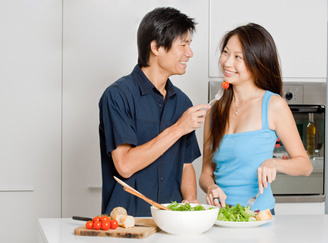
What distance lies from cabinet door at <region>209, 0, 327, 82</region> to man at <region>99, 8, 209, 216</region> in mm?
859

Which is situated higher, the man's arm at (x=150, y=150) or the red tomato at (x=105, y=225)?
the man's arm at (x=150, y=150)

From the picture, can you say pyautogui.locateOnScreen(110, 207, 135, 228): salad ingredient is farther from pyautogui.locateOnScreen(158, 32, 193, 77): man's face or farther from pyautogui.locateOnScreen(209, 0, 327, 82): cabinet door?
pyautogui.locateOnScreen(209, 0, 327, 82): cabinet door

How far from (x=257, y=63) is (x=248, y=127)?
10.1 inches

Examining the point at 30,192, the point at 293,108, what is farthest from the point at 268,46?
the point at 30,192

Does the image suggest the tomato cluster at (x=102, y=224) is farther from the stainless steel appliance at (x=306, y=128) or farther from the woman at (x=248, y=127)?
the stainless steel appliance at (x=306, y=128)

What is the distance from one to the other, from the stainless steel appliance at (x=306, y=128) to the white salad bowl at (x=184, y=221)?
1.66 metres

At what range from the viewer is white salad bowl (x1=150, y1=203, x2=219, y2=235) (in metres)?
1.44

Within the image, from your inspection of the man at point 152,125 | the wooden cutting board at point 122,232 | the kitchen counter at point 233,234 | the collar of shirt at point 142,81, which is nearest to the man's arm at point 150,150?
the man at point 152,125

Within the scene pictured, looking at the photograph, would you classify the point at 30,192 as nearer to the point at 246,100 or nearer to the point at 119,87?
the point at 119,87

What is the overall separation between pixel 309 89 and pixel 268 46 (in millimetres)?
1185

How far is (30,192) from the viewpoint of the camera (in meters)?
2.84

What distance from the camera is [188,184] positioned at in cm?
221

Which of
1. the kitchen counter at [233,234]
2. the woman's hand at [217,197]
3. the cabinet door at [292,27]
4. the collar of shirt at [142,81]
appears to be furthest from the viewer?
the cabinet door at [292,27]

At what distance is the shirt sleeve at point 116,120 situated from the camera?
1961mm
